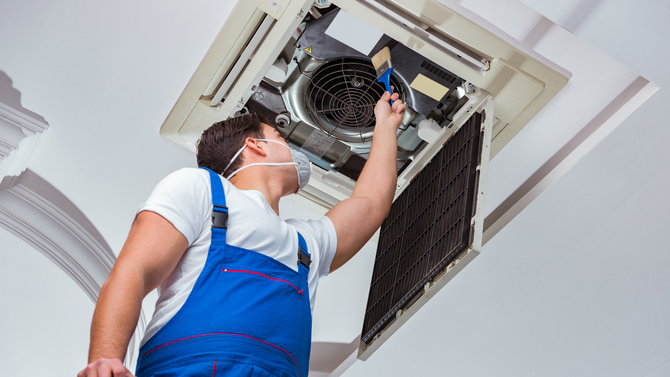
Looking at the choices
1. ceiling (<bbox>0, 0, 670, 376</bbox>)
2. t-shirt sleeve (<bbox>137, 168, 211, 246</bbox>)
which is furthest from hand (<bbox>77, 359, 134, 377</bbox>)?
ceiling (<bbox>0, 0, 670, 376</bbox>)

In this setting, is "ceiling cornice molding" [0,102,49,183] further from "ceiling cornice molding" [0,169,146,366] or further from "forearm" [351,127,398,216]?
"forearm" [351,127,398,216]

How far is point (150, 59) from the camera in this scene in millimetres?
1975

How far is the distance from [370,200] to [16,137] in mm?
1576

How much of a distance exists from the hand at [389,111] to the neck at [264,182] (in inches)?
15.6

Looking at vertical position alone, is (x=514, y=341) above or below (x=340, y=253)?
below

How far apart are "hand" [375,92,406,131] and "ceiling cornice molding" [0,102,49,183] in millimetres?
1412

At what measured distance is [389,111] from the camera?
1774 mm

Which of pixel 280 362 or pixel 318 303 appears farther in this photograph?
pixel 318 303

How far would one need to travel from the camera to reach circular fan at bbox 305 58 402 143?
A: 189cm

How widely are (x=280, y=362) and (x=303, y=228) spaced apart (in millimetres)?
405

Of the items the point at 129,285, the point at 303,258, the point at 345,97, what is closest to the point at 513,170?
the point at 345,97

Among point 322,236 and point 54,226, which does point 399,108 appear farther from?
point 54,226

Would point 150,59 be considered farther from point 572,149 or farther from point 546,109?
point 572,149

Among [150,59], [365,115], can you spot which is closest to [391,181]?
[365,115]
